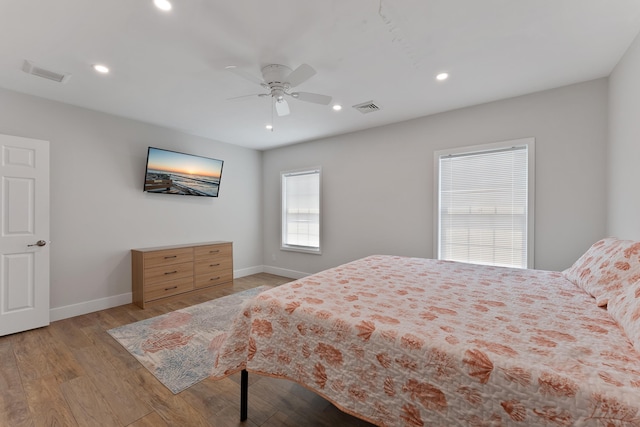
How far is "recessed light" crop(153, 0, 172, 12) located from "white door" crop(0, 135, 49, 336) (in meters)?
2.51

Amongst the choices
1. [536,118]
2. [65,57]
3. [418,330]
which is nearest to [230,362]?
[418,330]

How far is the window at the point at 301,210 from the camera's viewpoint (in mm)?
5047

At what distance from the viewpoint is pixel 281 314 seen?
154cm

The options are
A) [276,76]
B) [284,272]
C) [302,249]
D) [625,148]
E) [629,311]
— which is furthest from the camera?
[284,272]

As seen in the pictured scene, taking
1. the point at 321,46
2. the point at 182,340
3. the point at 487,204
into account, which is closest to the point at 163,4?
the point at 321,46

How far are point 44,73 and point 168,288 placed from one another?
9.18 ft

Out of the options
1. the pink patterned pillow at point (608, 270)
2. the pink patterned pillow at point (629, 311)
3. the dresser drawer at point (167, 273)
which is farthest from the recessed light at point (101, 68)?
the pink patterned pillow at point (608, 270)

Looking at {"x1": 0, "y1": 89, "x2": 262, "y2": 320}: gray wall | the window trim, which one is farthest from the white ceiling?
the window trim

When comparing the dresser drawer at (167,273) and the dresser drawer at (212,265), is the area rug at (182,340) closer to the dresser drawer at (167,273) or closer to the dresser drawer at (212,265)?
the dresser drawer at (167,273)

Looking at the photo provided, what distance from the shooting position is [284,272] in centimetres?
542

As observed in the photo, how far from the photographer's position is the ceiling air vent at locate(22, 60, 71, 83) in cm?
242

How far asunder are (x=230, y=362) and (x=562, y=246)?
3515 millimetres

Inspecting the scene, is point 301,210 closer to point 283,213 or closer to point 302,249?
point 283,213

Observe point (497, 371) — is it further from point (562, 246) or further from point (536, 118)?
point (536, 118)
